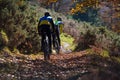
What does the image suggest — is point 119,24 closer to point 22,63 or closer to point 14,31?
point 14,31

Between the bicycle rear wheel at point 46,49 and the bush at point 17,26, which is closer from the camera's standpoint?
the bicycle rear wheel at point 46,49

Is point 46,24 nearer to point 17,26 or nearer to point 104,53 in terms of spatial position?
point 17,26

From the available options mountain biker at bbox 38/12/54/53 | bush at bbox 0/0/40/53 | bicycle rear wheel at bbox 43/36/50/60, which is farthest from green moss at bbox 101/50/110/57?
bush at bbox 0/0/40/53

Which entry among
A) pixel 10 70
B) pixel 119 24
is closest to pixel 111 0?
pixel 119 24

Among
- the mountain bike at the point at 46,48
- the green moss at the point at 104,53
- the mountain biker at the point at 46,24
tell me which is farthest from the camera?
the green moss at the point at 104,53

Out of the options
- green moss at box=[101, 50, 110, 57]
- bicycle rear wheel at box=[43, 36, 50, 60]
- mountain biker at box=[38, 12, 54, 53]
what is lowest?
green moss at box=[101, 50, 110, 57]

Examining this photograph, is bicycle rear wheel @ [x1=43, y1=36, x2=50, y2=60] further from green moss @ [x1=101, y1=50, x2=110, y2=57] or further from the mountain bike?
green moss @ [x1=101, y1=50, x2=110, y2=57]

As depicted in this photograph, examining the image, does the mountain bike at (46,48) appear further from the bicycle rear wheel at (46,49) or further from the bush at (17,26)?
the bush at (17,26)

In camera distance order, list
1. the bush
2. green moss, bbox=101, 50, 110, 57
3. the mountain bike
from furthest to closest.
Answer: the bush < green moss, bbox=101, 50, 110, 57 < the mountain bike

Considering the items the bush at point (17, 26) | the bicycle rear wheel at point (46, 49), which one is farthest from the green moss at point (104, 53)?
the bush at point (17, 26)

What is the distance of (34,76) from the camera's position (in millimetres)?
10469

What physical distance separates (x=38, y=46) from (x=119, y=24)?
14.8 ft

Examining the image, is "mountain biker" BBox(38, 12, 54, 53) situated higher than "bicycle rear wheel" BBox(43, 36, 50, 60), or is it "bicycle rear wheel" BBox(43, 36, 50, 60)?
"mountain biker" BBox(38, 12, 54, 53)

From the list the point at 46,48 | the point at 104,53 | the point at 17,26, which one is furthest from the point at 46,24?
the point at 104,53
